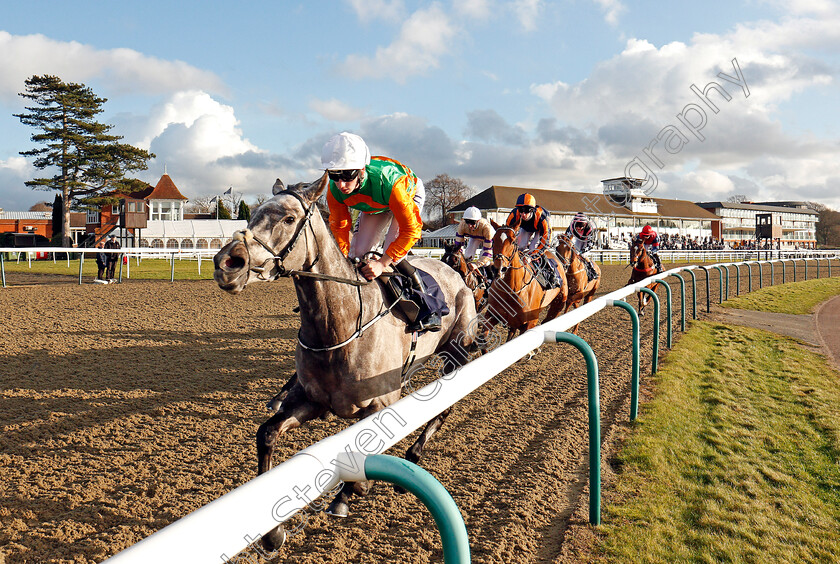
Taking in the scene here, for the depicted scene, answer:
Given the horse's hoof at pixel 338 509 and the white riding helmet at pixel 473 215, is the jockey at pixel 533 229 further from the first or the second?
the horse's hoof at pixel 338 509

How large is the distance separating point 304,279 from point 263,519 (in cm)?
181

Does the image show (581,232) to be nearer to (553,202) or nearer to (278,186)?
(278,186)

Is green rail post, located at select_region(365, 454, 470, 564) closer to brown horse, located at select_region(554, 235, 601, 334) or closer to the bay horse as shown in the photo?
the bay horse

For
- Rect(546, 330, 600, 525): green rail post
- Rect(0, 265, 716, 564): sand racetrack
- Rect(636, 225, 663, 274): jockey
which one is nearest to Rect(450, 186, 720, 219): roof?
Rect(636, 225, 663, 274): jockey

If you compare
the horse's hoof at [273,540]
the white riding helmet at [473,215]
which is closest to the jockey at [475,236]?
the white riding helmet at [473,215]

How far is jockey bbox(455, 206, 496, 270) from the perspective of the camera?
637 cm

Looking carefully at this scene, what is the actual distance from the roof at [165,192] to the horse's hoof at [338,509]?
199ft

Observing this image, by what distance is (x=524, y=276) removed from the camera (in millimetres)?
6484

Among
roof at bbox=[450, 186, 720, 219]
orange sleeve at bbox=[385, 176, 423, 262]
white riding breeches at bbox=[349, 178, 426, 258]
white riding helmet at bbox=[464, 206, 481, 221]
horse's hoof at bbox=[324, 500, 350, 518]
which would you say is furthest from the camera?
roof at bbox=[450, 186, 720, 219]

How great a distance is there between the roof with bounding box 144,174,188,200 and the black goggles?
6039 cm

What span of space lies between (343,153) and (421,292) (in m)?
0.97

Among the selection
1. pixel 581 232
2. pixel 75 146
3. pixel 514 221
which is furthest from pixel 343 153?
pixel 75 146

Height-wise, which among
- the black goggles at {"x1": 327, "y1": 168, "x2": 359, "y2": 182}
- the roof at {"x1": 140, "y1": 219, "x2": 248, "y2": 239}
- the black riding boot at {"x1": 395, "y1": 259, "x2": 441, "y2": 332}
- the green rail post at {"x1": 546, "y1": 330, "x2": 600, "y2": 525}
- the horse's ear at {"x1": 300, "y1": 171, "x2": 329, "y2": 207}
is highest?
the roof at {"x1": 140, "y1": 219, "x2": 248, "y2": 239}

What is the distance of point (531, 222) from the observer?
724 centimetres
